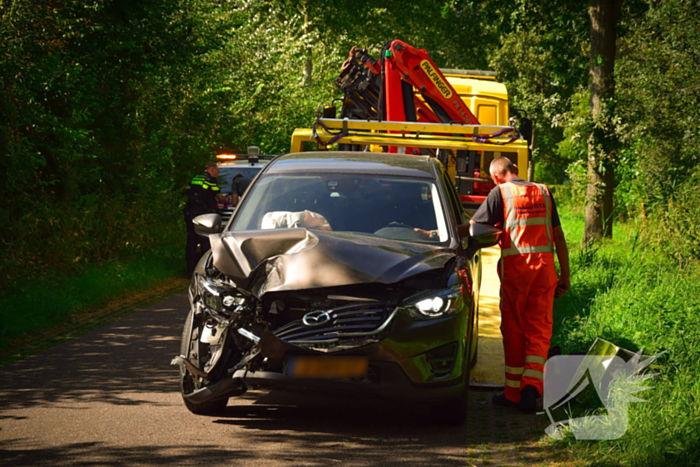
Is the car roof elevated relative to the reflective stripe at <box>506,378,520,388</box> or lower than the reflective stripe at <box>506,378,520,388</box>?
elevated

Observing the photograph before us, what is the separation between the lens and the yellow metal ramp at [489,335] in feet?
22.3

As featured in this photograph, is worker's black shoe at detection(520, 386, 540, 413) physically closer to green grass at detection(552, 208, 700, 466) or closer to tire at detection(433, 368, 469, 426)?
tire at detection(433, 368, 469, 426)

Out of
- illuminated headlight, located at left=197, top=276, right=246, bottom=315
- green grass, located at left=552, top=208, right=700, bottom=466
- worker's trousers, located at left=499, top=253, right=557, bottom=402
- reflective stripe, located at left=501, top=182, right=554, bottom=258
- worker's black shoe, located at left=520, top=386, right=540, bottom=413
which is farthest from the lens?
reflective stripe, located at left=501, top=182, right=554, bottom=258

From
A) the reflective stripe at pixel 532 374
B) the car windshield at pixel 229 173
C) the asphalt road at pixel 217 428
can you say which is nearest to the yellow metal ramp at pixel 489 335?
the asphalt road at pixel 217 428

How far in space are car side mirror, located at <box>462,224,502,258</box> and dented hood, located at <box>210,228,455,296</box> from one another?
37 cm

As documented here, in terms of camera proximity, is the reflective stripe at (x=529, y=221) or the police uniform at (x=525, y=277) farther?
the reflective stripe at (x=529, y=221)

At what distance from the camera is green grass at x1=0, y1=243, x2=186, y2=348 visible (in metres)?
8.49

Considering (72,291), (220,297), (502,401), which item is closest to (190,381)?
(220,297)

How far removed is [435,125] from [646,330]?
4802 mm

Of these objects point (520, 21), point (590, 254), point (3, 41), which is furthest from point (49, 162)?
point (520, 21)

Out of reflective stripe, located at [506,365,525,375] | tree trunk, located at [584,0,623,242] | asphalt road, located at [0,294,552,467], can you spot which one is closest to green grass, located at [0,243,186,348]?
asphalt road, located at [0,294,552,467]

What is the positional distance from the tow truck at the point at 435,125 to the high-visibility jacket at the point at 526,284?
1.07 m

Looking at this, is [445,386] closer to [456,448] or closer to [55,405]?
[456,448]

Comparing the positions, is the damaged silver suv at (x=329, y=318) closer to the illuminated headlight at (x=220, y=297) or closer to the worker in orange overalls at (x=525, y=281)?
the illuminated headlight at (x=220, y=297)
